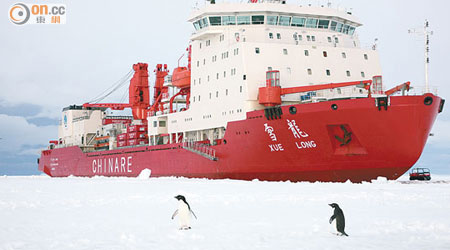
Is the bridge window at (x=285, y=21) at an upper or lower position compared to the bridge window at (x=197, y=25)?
lower

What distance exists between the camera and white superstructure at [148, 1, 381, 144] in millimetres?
23578

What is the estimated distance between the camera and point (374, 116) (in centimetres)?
1875

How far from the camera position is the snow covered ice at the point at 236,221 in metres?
8.53

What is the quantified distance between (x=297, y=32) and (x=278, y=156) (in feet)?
22.5

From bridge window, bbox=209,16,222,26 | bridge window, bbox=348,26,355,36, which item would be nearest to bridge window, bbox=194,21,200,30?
bridge window, bbox=209,16,222,26

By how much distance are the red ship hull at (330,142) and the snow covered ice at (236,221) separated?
2.75 meters

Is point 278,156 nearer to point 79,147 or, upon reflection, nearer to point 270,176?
point 270,176

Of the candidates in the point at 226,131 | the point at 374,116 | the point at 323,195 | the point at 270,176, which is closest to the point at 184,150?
the point at 226,131

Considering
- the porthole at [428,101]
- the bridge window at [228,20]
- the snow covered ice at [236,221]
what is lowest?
the snow covered ice at [236,221]

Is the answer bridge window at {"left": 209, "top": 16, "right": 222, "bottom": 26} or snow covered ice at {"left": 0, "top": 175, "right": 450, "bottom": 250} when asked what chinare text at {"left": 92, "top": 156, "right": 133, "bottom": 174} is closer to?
bridge window at {"left": 209, "top": 16, "right": 222, "bottom": 26}

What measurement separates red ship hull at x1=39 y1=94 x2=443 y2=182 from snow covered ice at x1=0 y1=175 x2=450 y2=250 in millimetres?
2746

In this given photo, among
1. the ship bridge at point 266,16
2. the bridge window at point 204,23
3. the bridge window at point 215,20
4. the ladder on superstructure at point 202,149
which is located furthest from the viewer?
the bridge window at point 204,23

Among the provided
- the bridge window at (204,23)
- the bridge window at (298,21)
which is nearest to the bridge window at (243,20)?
the bridge window at (204,23)

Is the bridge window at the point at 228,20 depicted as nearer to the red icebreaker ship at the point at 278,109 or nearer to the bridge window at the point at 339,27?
the red icebreaker ship at the point at 278,109
